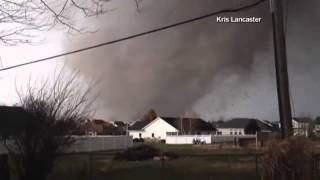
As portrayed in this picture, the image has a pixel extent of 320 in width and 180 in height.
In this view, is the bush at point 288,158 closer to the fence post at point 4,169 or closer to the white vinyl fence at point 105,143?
the fence post at point 4,169

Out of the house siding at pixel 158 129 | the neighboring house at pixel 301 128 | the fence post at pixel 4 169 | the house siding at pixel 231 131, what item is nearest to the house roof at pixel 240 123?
the house siding at pixel 231 131

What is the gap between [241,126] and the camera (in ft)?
413

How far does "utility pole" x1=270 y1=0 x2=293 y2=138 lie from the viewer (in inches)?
543

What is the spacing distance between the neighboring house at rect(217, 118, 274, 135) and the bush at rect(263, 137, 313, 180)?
103895 millimetres

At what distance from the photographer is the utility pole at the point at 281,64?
13.8m

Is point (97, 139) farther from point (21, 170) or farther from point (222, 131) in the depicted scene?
point (222, 131)

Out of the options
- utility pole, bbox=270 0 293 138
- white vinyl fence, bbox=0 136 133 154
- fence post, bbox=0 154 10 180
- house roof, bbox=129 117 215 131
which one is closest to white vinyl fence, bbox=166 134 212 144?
white vinyl fence, bbox=0 136 133 154

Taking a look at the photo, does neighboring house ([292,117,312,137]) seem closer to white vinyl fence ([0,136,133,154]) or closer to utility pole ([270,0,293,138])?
utility pole ([270,0,293,138])

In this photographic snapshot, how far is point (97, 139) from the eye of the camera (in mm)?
62500

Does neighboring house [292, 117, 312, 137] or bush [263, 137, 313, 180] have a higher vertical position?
neighboring house [292, 117, 312, 137]

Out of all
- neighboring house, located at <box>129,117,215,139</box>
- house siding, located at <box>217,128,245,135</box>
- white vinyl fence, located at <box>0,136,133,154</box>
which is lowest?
white vinyl fence, located at <box>0,136,133,154</box>

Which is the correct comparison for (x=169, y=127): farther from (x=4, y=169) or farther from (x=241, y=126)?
(x=4, y=169)

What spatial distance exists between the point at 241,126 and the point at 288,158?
11433 cm

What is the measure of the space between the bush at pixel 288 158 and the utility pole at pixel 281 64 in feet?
3.14
